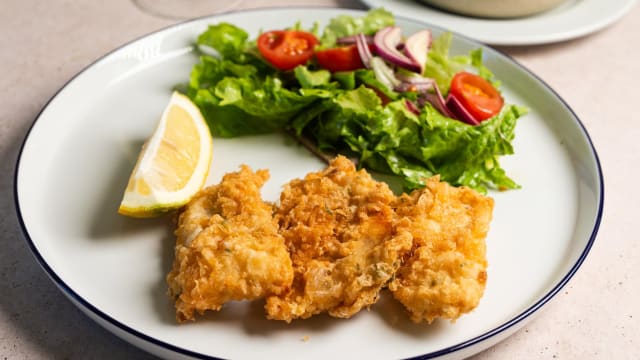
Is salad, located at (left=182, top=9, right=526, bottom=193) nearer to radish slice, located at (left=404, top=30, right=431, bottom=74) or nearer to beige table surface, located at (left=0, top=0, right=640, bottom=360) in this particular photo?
radish slice, located at (left=404, top=30, right=431, bottom=74)

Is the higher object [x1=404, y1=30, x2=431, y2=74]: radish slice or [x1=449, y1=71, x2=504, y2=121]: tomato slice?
[x1=404, y1=30, x2=431, y2=74]: radish slice

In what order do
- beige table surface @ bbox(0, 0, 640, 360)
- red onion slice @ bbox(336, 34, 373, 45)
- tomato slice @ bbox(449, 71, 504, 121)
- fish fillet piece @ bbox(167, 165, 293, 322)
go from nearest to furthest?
fish fillet piece @ bbox(167, 165, 293, 322) → beige table surface @ bbox(0, 0, 640, 360) → tomato slice @ bbox(449, 71, 504, 121) → red onion slice @ bbox(336, 34, 373, 45)

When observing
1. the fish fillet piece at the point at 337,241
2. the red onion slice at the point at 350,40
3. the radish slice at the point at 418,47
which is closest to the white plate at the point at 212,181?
the fish fillet piece at the point at 337,241

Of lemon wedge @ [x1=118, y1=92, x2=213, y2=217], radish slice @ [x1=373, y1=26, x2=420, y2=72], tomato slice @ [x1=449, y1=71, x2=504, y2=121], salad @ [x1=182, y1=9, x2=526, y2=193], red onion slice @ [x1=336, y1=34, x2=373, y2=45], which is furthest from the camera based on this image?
red onion slice @ [x1=336, y1=34, x2=373, y2=45]

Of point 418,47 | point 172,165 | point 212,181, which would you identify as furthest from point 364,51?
point 172,165

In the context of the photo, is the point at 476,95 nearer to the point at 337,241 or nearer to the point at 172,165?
the point at 337,241

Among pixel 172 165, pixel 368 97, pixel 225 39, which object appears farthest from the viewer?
pixel 225 39

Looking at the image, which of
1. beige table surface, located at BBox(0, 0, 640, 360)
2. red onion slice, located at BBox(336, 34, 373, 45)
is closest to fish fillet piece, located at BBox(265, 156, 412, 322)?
beige table surface, located at BBox(0, 0, 640, 360)
